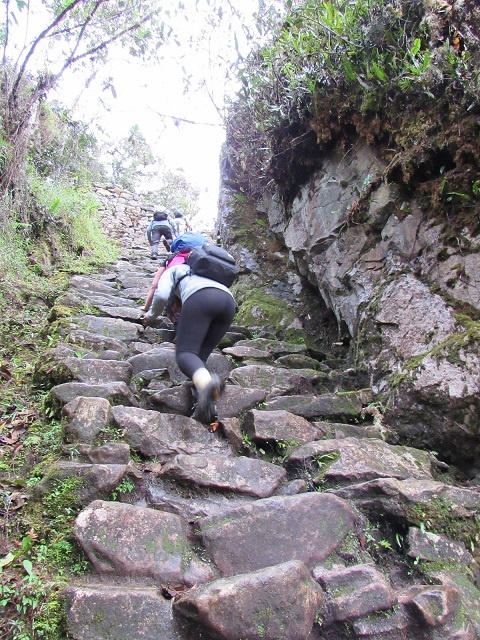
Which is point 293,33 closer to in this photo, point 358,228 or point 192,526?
point 358,228

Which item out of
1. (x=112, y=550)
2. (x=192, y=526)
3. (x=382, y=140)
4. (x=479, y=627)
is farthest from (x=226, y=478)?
(x=382, y=140)

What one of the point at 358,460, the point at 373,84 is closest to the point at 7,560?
the point at 358,460

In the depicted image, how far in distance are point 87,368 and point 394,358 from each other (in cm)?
243

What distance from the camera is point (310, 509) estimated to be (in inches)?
92.4

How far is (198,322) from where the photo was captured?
3291 millimetres

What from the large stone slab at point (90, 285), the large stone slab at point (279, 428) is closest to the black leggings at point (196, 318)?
the large stone slab at point (279, 428)

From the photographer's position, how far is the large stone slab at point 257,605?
1.74 m

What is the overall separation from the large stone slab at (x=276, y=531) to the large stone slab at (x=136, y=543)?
12 cm

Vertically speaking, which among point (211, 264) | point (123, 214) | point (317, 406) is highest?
point (211, 264)

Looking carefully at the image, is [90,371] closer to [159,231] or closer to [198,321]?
[198,321]

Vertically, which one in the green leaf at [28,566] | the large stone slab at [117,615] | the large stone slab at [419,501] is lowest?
the green leaf at [28,566]

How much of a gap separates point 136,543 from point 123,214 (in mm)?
12959

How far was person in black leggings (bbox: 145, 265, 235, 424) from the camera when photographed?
3031 millimetres

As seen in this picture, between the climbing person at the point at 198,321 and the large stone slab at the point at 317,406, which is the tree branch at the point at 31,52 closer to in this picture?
the climbing person at the point at 198,321
